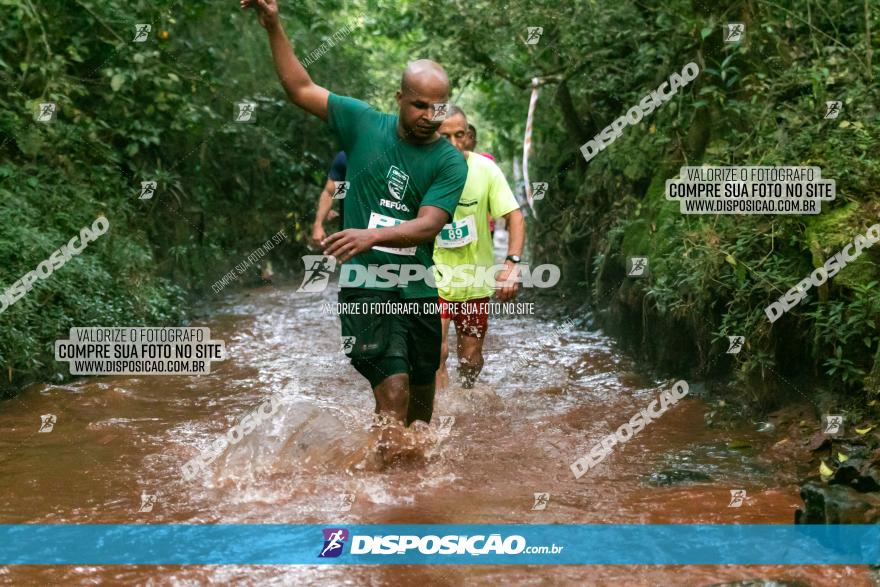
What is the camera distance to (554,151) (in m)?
11.7

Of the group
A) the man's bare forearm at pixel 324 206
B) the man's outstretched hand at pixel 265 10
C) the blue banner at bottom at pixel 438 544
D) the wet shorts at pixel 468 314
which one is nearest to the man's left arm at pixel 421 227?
the man's outstretched hand at pixel 265 10

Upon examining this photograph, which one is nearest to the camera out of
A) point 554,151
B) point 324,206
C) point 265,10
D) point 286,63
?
Result: point 265,10

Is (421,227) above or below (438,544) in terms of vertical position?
above

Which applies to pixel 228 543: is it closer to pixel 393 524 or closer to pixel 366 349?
pixel 393 524

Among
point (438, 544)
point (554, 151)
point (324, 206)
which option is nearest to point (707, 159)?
point (324, 206)

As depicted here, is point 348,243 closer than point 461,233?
Yes

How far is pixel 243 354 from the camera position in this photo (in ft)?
28.0

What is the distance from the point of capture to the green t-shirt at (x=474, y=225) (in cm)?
619

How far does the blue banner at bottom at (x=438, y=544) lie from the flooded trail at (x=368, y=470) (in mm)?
82

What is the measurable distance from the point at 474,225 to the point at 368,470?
2030 millimetres

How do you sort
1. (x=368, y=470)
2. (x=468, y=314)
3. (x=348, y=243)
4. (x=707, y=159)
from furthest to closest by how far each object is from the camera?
(x=707, y=159) → (x=468, y=314) → (x=368, y=470) → (x=348, y=243)

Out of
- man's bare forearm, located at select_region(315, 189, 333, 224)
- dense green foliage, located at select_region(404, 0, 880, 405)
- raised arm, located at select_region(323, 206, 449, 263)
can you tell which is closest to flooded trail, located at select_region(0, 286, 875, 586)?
dense green foliage, located at select_region(404, 0, 880, 405)

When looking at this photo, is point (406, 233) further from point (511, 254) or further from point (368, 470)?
point (511, 254)

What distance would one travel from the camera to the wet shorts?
6285mm
